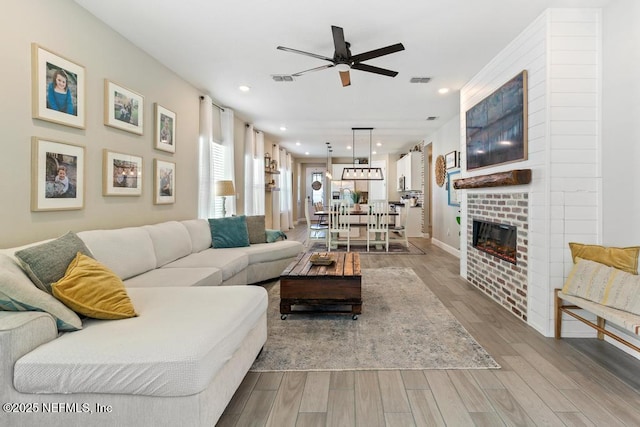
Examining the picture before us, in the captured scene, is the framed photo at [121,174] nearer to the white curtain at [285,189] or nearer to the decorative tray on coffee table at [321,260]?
the decorative tray on coffee table at [321,260]

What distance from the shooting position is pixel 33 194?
90.1 inches

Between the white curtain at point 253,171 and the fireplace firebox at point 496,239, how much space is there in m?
4.39

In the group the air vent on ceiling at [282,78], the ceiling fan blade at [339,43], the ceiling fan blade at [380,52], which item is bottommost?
the ceiling fan blade at [380,52]

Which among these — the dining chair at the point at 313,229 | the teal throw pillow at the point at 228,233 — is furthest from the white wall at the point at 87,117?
the dining chair at the point at 313,229

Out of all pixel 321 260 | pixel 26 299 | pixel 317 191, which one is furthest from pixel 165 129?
pixel 317 191

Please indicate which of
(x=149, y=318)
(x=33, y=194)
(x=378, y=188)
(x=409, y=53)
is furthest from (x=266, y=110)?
(x=378, y=188)

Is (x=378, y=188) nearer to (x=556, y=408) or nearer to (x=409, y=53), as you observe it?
(x=409, y=53)

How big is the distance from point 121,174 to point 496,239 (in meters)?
4.13

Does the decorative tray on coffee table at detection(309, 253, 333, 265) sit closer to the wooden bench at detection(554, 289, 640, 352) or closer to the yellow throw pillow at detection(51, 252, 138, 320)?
the yellow throw pillow at detection(51, 252, 138, 320)

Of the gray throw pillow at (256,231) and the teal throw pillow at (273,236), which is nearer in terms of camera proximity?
the gray throw pillow at (256,231)

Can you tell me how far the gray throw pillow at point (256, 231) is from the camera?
182 inches

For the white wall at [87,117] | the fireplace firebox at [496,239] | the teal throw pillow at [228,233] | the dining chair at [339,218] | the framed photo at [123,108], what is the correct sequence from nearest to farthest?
the white wall at [87,117]
the framed photo at [123,108]
the fireplace firebox at [496,239]
the teal throw pillow at [228,233]
the dining chair at [339,218]

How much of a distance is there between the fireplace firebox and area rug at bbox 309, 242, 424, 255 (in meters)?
2.36

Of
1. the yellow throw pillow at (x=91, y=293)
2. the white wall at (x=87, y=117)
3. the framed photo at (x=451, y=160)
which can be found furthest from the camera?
the framed photo at (x=451, y=160)
